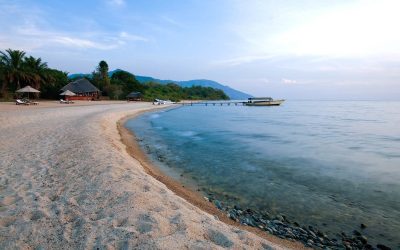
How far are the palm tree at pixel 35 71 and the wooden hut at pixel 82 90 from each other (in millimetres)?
4126

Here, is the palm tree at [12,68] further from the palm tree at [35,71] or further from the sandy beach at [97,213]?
the sandy beach at [97,213]

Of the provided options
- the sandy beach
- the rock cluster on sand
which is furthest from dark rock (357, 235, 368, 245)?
the sandy beach

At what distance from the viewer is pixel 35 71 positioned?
2071 inches

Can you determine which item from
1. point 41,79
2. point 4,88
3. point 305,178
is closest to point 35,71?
point 41,79

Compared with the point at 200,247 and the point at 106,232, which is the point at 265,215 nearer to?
the point at 200,247

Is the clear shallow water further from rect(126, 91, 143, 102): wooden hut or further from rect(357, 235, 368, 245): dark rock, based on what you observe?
rect(126, 91, 143, 102): wooden hut

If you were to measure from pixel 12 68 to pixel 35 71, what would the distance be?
17.3ft

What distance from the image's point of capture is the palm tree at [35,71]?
50.2 meters

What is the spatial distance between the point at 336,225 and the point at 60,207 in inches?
227

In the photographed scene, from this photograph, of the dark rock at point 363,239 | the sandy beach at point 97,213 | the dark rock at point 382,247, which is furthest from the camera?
the dark rock at point 363,239

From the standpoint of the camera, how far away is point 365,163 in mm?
13375

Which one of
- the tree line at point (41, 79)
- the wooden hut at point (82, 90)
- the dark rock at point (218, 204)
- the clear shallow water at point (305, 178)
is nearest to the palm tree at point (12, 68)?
the tree line at point (41, 79)

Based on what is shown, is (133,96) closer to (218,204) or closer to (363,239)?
(218,204)

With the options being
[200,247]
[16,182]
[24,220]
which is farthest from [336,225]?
[16,182]
